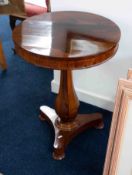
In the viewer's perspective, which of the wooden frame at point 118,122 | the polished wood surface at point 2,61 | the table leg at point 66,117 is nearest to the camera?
the wooden frame at point 118,122

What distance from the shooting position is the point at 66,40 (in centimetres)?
111

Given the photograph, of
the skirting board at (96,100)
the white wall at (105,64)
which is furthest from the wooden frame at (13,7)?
the skirting board at (96,100)

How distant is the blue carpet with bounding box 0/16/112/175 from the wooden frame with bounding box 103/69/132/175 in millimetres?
302

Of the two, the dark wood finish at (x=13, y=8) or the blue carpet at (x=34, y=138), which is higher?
the dark wood finish at (x=13, y=8)

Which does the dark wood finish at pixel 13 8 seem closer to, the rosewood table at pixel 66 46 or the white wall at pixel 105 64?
the white wall at pixel 105 64

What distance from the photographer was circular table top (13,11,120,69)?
1018mm

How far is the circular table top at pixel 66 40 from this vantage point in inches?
40.1

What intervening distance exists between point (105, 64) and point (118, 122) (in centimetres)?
67

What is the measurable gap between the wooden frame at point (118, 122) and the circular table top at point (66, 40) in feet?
0.53

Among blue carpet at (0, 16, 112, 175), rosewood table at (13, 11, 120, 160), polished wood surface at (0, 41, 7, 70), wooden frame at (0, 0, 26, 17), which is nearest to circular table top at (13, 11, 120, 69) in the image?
rosewood table at (13, 11, 120, 160)

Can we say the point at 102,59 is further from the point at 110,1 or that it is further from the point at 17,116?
the point at 17,116

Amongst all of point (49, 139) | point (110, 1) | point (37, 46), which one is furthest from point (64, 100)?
point (110, 1)

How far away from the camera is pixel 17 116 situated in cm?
178

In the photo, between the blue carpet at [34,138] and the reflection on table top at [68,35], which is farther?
the blue carpet at [34,138]
